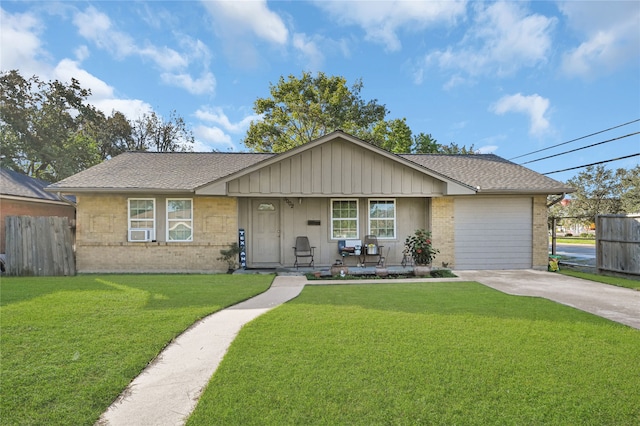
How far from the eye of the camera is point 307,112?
2664 cm

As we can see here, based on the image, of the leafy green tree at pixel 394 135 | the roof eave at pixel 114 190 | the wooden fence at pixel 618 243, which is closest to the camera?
the wooden fence at pixel 618 243

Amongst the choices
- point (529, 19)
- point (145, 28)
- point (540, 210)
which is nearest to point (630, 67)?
point (529, 19)

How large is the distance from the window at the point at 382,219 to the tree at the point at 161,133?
81.4 feet

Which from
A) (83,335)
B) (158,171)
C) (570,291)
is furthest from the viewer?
(158,171)

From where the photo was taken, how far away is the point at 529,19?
13.6 m

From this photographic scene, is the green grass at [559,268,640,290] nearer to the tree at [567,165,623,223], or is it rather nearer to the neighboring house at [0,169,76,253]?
the neighboring house at [0,169,76,253]

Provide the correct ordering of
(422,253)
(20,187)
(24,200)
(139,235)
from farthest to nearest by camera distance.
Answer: (20,187) → (24,200) → (139,235) → (422,253)

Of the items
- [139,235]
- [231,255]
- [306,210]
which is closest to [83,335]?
[231,255]

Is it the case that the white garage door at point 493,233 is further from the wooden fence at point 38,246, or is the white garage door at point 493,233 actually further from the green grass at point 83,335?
the wooden fence at point 38,246

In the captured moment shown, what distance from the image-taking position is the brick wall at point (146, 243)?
1032cm

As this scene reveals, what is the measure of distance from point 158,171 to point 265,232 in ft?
14.8

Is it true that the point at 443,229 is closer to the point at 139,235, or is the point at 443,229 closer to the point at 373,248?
the point at 373,248

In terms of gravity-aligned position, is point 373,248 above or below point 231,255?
above

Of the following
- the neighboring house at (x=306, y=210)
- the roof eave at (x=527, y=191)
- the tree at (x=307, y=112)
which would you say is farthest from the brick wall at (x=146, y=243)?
the tree at (x=307, y=112)
